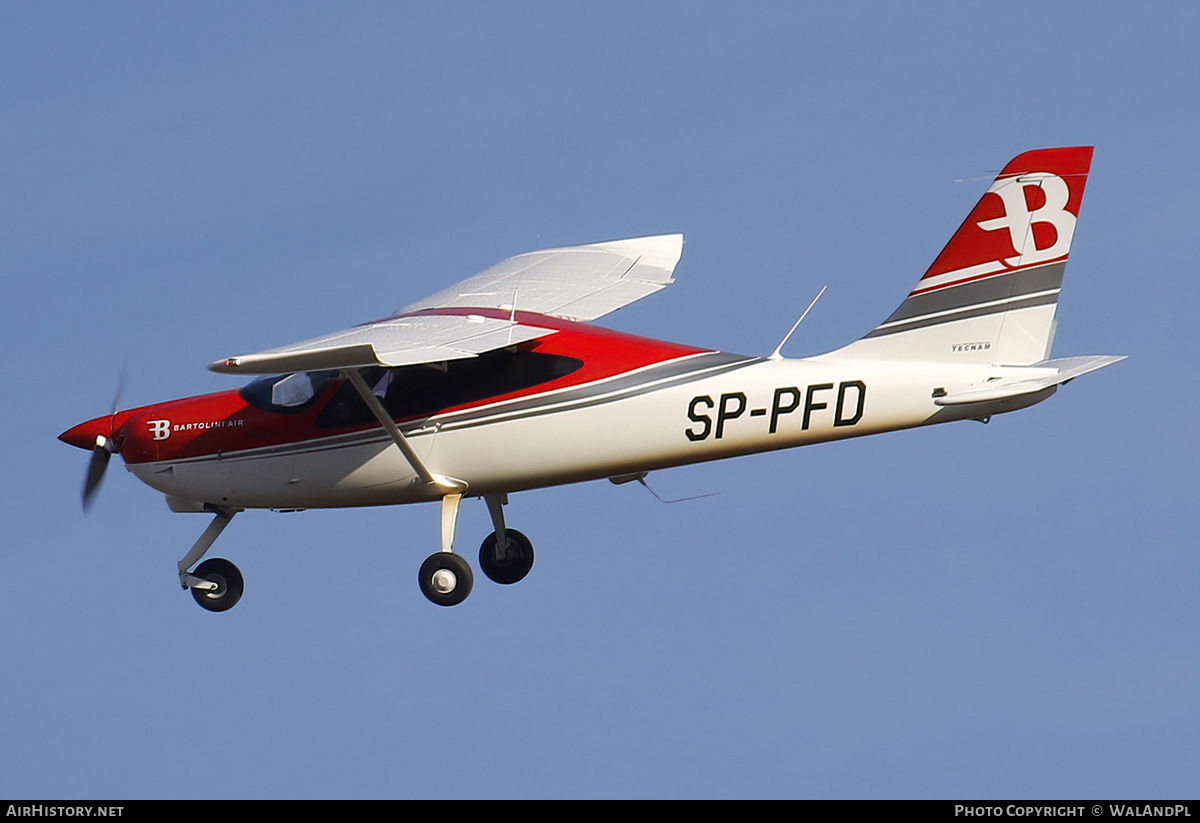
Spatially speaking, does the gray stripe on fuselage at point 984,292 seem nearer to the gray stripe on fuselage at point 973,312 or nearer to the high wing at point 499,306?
the gray stripe on fuselage at point 973,312

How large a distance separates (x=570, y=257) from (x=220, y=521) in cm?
615

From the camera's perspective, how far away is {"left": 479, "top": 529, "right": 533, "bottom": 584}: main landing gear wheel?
77.4 feet

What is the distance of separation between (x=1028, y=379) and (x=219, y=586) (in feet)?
29.3

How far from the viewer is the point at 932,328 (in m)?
21.0

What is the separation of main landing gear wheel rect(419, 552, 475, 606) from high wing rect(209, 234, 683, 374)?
2.22 meters

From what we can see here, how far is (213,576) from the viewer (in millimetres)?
22766

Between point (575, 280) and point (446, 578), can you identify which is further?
point (575, 280)

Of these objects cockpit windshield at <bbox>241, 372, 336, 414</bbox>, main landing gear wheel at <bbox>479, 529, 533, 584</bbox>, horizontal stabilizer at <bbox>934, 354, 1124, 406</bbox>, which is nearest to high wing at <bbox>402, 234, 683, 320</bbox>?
cockpit windshield at <bbox>241, 372, 336, 414</bbox>

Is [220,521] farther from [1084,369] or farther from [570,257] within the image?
[1084,369]

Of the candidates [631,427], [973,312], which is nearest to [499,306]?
[631,427]

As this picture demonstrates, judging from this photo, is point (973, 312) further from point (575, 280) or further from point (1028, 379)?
point (575, 280)

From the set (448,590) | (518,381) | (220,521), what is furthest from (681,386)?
(220,521)

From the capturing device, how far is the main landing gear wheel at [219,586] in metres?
22.8
